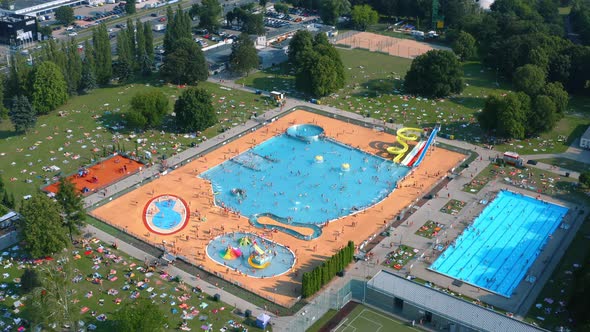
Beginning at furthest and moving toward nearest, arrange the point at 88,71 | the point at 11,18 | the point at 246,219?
the point at 11,18
the point at 88,71
the point at 246,219

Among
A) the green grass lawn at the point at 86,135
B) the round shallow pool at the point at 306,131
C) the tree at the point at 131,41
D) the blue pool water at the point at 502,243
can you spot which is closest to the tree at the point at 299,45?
the green grass lawn at the point at 86,135

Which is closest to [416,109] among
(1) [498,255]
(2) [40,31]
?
(1) [498,255]

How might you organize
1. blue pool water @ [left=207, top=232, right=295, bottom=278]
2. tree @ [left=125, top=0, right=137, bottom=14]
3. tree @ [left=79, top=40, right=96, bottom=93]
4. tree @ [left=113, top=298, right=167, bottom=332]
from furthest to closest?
1. tree @ [left=125, top=0, right=137, bottom=14]
2. tree @ [left=79, top=40, right=96, bottom=93]
3. blue pool water @ [left=207, top=232, right=295, bottom=278]
4. tree @ [left=113, top=298, right=167, bottom=332]

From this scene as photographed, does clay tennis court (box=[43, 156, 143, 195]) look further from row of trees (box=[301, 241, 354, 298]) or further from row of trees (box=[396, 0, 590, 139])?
row of trees (box=[396, 0, 590, 139])

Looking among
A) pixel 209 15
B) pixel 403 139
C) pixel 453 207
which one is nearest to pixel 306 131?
pixel 403 139

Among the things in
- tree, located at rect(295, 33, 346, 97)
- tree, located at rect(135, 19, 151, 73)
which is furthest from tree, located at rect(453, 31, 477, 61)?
tree, located at rect(135, 19, 151, 73)

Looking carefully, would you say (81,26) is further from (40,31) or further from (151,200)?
(151,200)

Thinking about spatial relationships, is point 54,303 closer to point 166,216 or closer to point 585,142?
point 166,216
